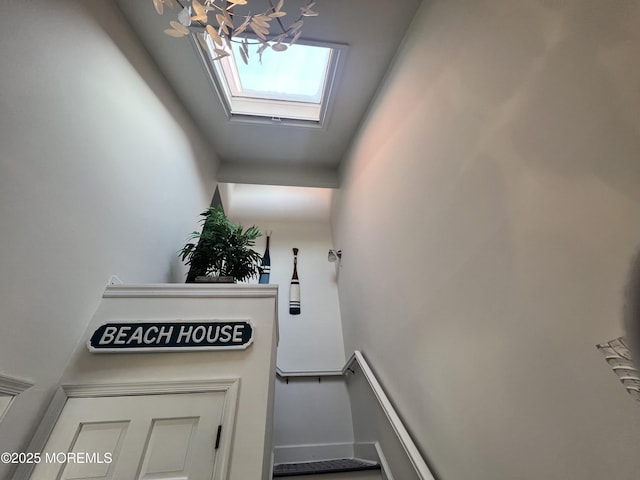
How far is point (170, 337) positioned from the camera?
4.39 feet

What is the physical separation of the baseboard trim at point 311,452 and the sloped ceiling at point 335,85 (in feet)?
8.71

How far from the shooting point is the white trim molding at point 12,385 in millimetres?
949

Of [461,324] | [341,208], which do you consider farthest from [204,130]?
[461,324]

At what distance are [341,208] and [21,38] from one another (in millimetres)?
2777

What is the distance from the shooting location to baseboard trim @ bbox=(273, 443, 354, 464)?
7.61 ft

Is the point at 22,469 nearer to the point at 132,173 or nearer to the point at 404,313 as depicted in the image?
the point at 132,173

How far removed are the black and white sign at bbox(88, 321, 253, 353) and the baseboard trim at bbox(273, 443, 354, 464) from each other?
158 centimetres

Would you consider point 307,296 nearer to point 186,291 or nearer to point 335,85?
point 186,291

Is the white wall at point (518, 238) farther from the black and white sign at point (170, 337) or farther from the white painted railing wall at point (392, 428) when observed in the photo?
the black and white sign at point (170, 337)

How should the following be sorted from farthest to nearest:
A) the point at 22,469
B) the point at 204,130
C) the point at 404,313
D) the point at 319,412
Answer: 1. the point at 204,130
2. the point at 319,412
3. the point at 404,313
4. the point at 22,469

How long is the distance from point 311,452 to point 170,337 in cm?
178

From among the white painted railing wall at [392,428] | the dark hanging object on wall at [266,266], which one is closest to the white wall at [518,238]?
the white painted railing wall at [392,428]

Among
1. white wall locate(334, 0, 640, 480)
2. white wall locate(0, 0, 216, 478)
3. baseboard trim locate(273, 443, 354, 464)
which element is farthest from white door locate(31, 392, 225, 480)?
baseboard trim locate(273, 443, 354, 464)

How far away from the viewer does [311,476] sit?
168cm
